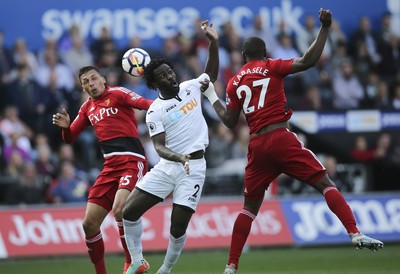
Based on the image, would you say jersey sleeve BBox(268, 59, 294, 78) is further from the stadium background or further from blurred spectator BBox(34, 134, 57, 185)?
blurred spectator BBox(34, 134, 57, 185)

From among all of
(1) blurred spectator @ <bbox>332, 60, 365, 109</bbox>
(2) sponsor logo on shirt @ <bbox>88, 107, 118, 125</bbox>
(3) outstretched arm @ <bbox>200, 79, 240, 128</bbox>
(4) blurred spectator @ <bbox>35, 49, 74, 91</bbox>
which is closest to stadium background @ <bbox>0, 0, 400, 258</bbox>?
(4) blurred spectator @ <bbox>35, 49, 74, 91</bbox>

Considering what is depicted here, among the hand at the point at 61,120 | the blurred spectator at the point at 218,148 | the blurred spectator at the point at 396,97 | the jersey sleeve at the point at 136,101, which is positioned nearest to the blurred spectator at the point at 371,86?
the blurred spectator at the point at 396,97

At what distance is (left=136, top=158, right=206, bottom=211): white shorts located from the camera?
37.1 ft

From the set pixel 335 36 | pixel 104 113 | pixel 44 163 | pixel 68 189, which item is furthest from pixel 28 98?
pixel 104 113

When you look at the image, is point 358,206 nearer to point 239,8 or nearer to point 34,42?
point 239,8

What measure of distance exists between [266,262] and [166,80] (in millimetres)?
5132

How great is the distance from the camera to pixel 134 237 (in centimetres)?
1159

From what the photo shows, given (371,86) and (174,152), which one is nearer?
(174,152)

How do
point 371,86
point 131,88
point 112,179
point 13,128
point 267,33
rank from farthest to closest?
point 267,33 → point 371,86 → point 131,88 → point 13,128 → point 112,179

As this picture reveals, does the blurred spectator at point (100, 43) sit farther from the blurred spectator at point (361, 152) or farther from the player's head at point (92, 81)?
the player's head at point (92, 81)

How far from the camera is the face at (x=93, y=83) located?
40.8 feet

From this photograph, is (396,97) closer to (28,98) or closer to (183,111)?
(28,98)

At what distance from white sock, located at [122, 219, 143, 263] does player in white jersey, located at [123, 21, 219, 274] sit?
12mm

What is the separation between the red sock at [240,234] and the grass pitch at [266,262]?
197cm
